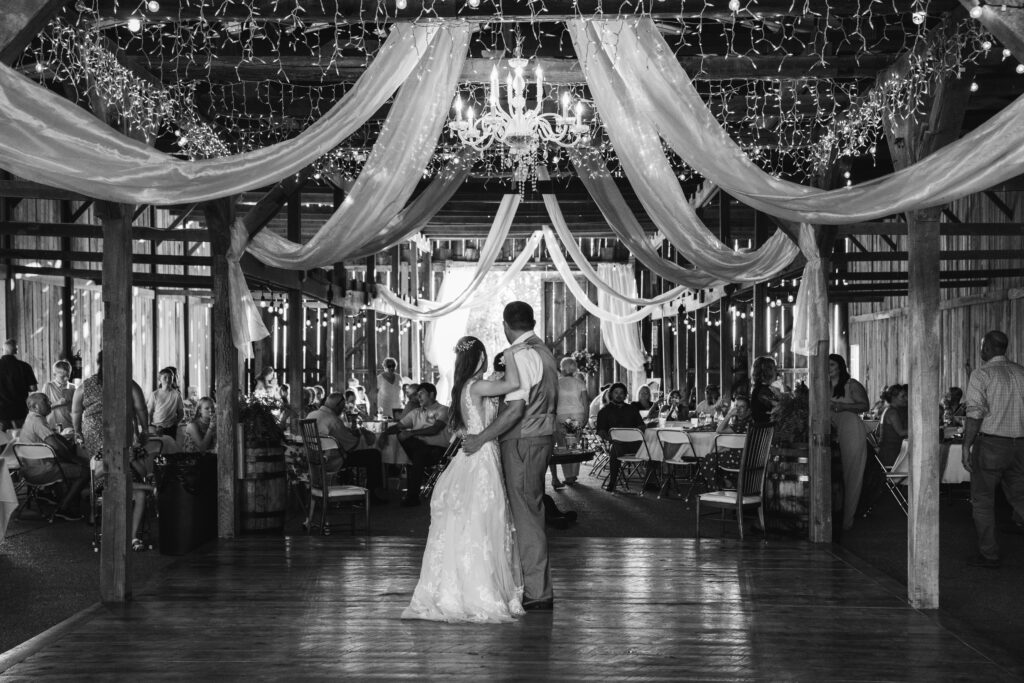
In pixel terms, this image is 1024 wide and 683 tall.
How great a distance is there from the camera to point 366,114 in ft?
17.3

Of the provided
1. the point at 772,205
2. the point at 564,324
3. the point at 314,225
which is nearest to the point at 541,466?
the point at 772,205

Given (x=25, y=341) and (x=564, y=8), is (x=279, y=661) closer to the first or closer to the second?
(x=564, y=8)

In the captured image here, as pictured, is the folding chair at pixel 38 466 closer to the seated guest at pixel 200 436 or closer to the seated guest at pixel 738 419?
the seated guest at pixel 200 436

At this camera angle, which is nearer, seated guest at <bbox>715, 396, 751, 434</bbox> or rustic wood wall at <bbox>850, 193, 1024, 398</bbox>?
seated guest at <bbox>715, 396, 751, 434</bbox>

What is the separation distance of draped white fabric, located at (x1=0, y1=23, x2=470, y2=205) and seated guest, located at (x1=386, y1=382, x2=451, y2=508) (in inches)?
203

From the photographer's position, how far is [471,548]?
5250 millimetres

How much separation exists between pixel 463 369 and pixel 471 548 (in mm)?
952

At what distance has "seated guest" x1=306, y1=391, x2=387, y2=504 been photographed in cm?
941

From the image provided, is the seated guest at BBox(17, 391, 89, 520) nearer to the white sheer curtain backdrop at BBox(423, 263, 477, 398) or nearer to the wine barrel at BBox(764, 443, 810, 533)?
the wine barrel at BBox(764, 443, 810, 533)

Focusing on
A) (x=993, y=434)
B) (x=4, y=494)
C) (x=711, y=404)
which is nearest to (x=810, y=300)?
(x=993, y=434)

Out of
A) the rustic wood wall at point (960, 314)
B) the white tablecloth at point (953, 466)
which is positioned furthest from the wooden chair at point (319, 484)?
the rustic wood wall at point (960, 314)

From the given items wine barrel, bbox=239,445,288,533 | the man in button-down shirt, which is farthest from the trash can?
the man in button-down shirt

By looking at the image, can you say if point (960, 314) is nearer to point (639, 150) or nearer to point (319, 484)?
point (319, 484)

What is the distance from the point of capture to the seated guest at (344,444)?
941 cm
